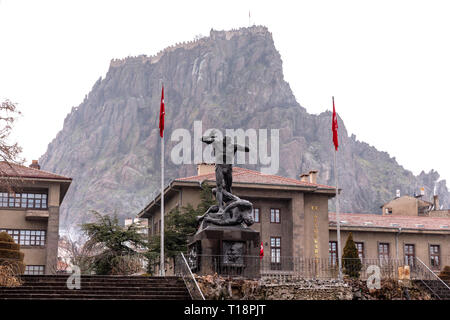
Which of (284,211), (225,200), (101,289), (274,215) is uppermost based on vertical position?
(284,211)

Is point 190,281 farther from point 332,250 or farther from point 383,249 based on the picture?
point 383,249

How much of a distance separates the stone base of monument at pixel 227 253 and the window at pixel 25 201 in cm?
2770

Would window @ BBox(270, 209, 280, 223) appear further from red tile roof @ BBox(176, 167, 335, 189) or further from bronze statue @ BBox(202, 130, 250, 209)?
bronze statue @ BBox(202, 130, 250, 209)

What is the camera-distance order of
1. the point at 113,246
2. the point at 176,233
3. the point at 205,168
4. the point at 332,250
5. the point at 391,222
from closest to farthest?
the point at 113,246 → the point at 176,233 → the point at 332,250 → the point at 205,168 → the point at 391,222

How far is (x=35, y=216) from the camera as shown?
4641cm

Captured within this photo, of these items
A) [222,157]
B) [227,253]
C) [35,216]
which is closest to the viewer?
[227,253]

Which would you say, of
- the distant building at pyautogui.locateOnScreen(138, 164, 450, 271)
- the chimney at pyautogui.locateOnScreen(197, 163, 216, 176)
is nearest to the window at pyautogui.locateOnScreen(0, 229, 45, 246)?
the distant building at pyautogui.locateOnScreen(138, 164, 450, 271)

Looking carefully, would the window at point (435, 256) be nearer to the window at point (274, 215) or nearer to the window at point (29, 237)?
the window at point (274, 215)

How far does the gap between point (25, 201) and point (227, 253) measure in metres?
28.7

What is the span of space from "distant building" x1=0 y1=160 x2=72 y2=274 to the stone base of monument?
26.5 m

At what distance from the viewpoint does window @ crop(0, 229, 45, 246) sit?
153 feet

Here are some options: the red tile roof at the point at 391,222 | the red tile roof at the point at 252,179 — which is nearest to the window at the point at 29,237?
the red tile roof at the point at 252,179

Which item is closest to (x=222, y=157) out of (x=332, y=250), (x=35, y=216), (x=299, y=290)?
(x=299, y=290)

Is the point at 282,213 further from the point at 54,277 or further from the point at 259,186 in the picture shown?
the point at 54,277
